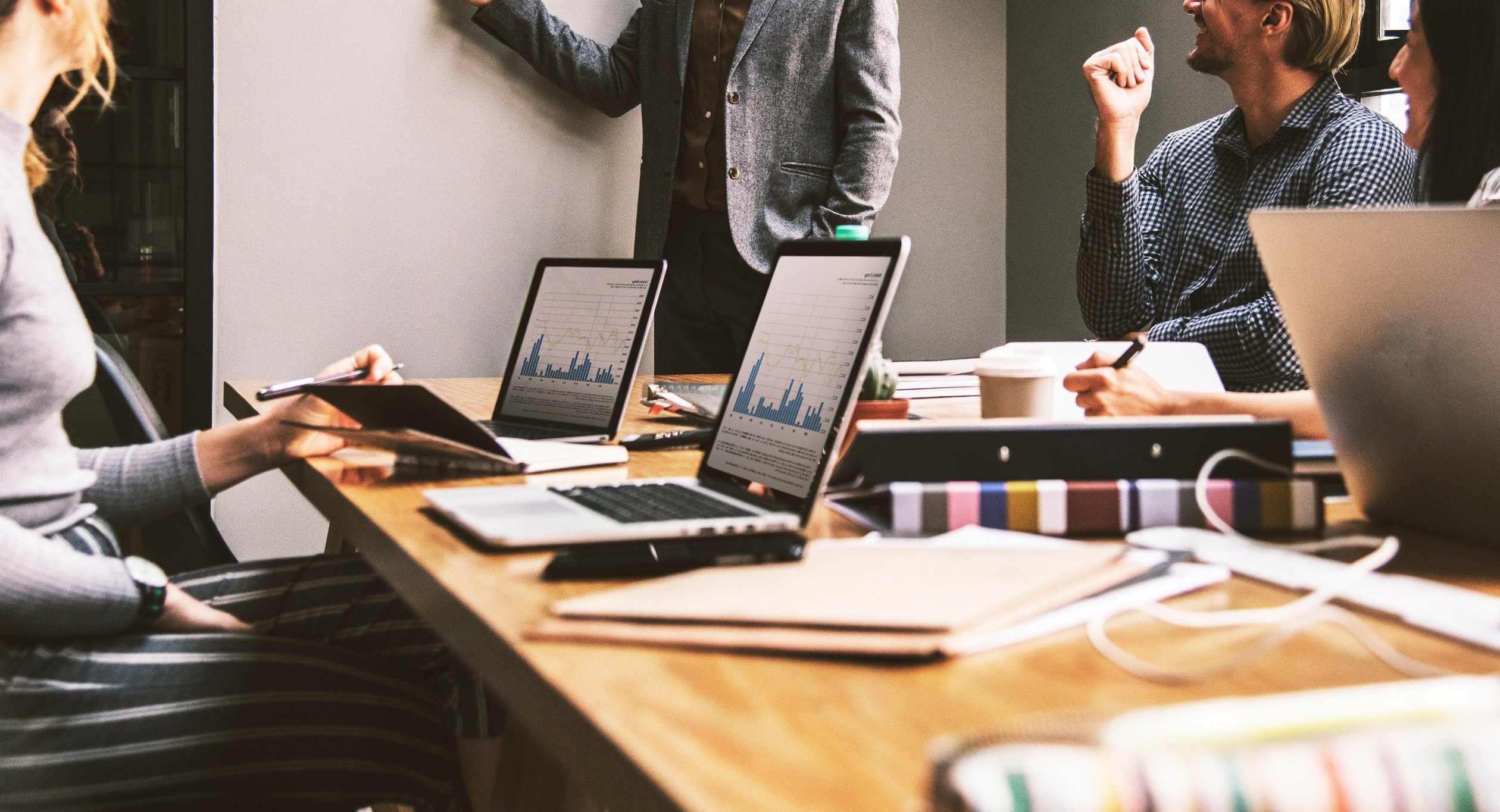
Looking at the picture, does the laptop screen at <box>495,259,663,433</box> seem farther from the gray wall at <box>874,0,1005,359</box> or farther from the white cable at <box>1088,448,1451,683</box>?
the gray wall at <box>874,0,1005,359</box>

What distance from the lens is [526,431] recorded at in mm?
1466

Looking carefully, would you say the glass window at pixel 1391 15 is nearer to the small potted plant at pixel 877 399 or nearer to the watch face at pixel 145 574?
the small potted plant at pixel 877 399

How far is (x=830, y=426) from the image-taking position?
0.88 metres

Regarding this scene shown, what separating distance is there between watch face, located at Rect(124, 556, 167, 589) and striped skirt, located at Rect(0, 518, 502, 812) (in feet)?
0.15

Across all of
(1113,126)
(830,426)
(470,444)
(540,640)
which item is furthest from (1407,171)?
(540,640)

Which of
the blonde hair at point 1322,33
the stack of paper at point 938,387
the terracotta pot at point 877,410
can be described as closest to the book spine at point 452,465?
the terracotta pot at point 877,410

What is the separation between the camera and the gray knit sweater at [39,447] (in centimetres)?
95

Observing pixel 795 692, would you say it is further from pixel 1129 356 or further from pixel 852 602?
pixel 1129 356

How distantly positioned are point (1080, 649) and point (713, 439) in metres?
0.55

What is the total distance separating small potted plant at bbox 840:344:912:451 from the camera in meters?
1.07

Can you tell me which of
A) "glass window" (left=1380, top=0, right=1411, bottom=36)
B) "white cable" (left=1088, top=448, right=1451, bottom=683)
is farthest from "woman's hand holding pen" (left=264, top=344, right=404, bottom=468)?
"glass window" (left=1380, top=0, right=1411, bottom=36)

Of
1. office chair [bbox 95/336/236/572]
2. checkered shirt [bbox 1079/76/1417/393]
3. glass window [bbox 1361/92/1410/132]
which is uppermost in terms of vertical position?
glass window [bbox 1361/92/1410/132]

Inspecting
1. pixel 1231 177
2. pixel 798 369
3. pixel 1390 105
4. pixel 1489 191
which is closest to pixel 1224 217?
pixel 1231 177

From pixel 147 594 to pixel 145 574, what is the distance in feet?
0.08
